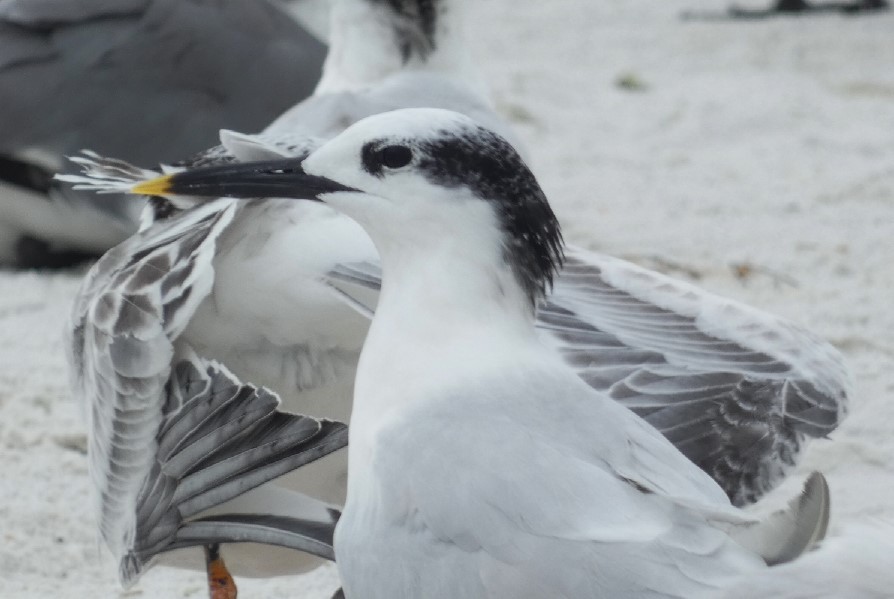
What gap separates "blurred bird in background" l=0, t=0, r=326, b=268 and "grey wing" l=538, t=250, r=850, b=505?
2.19 m

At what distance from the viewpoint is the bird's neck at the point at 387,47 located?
3998 mm

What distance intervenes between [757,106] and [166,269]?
4107 millimetres

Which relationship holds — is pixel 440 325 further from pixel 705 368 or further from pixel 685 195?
pixel 685 195

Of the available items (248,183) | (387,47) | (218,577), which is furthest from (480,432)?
(387,47)

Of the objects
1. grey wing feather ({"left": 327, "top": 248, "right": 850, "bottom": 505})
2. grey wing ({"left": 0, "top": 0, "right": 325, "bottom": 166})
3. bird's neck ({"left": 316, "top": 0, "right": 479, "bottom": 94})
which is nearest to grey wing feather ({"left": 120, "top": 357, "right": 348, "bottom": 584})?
grey wing feather ({"left": 327, "top": 248, "right": 850, "bottom": 505})

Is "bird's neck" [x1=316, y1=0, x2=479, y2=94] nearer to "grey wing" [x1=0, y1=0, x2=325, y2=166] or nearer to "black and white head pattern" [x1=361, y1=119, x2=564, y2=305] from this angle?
"grey wing" [x1=0, y1=0, x2=325, y2=166]

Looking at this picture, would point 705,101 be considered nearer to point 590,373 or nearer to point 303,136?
point 303,136

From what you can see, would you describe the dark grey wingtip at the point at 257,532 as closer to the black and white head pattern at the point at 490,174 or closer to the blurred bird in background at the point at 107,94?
the black and white head pattern at the point at 490,174

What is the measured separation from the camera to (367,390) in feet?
7.04

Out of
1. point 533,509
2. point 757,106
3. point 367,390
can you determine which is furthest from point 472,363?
point 757,106

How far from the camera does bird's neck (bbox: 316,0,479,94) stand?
13.1 ft

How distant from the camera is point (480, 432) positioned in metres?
1.98

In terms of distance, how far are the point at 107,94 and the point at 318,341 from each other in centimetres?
238

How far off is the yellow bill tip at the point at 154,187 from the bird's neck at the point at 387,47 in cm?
157
